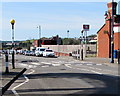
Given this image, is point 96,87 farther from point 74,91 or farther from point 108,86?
point 74,91

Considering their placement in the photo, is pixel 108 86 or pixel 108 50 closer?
pixel 108 86

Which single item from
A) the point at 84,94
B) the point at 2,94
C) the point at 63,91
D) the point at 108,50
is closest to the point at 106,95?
the point at 84,94

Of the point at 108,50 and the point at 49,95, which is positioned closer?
the point at 49,95

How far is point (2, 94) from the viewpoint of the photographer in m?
11.8

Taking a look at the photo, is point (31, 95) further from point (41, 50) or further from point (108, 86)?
point (41, 50)

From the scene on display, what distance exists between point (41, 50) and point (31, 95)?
47.5 meters

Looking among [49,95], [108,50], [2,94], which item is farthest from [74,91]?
[108,50]

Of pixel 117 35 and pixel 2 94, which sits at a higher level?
pixel 117 35

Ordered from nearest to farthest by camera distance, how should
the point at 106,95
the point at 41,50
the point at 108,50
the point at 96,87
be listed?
the point at 106,95 → the point at 96,87 → the point at 108,50 → the point at 41,50

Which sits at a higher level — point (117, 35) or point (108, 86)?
point (117, 35)

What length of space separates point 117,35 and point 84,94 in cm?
2986

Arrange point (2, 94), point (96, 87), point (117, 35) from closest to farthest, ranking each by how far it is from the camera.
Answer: point (2, 94)
point (96, 87)
point (117, 35)

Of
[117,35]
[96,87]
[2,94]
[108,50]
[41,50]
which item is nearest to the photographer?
[2,94]

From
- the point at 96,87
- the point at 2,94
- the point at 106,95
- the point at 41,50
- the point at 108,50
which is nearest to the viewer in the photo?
the point at 106,95
